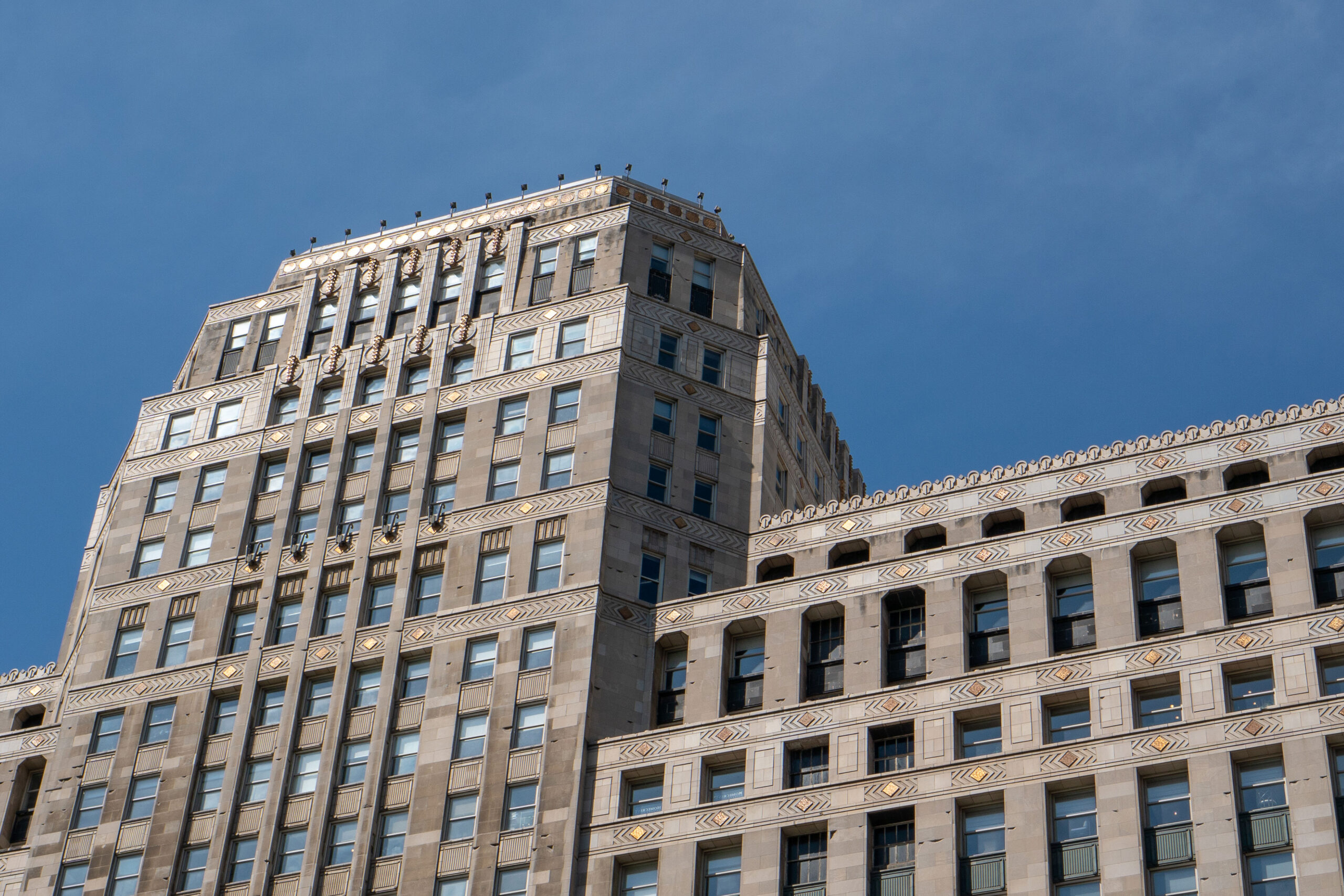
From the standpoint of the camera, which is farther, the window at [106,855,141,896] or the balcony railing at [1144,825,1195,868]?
the window at [106,855,141,896]

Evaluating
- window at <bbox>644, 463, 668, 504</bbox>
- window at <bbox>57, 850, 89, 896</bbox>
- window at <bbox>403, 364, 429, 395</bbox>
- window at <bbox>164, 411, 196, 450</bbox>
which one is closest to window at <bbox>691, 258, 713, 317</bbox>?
window at <bbox>644, 463, 668, 504</bbox>

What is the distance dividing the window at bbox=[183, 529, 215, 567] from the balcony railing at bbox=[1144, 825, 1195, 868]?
135 feet

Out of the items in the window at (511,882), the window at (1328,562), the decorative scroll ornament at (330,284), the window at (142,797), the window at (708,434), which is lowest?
the window at (511,882)

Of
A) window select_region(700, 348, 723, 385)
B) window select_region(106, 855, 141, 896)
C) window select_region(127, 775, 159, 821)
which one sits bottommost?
window select_region(106, 855, 141, 896)

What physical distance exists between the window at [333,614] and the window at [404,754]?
6.43m

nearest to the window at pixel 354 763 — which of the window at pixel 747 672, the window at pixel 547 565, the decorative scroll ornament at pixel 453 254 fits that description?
the window at pixel 547 565

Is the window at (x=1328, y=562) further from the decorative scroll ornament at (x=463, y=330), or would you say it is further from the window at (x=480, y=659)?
the decorative scroll ornament at (x=463, y=330)

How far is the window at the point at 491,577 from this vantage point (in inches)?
3462

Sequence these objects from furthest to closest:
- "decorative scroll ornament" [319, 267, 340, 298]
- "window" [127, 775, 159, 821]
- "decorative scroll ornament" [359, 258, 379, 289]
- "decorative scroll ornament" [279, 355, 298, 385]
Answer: "decorative scroll ornament" [319, 267, 340, 298] → "decorative scroll ornament" [359, 258, 379, 289] → "decorative scroll ornament" [279, 355, 298, 385] → "window" [127, 775, 159, 821]

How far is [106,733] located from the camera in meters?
90.2

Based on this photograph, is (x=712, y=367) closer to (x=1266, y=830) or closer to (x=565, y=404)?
(x=565, y=404)

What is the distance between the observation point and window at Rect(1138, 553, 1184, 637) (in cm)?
7894

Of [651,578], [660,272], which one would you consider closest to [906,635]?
[651,578]

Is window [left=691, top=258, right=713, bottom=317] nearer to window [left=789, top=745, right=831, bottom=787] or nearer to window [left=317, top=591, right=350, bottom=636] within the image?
window [left=317, top=591, right=350, bottom=636]
